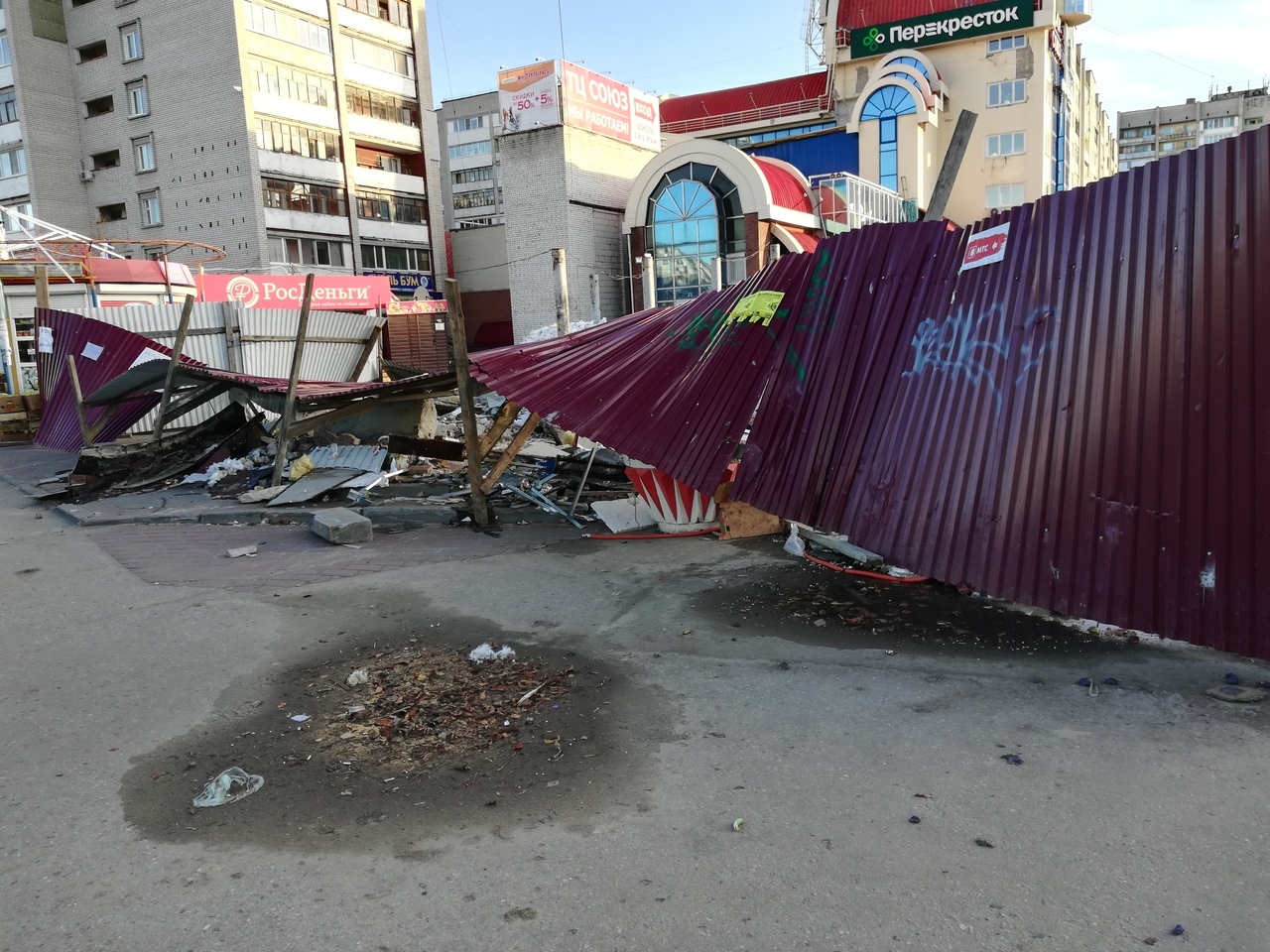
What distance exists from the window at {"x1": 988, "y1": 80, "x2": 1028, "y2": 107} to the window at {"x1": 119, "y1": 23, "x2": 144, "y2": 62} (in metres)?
38.1

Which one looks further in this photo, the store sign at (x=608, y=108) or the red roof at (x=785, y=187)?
the store sign at (x=608, y=108)

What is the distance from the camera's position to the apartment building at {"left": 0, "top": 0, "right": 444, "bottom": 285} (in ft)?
120

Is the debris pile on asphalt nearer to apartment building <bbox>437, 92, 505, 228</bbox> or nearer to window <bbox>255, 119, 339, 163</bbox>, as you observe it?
window <bbox>255, 119, 339, 163</bbox>

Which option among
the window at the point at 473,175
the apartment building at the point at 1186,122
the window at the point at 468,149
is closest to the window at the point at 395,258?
the window at the point at 473,175

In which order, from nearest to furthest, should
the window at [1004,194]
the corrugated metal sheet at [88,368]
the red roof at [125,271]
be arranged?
the corrugated metal sheet at [88,368], the red roof at [125,271], the window at [1004,194]

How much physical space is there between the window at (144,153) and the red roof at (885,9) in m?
31.7

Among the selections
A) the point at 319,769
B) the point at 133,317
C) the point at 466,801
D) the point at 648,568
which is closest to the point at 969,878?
the point at 466,801

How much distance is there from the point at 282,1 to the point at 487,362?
122 ft

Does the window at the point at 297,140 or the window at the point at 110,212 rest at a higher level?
the window at the point at 297,140

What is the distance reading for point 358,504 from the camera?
1078 cm

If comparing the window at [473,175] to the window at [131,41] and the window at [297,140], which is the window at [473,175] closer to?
the window at [297,140]

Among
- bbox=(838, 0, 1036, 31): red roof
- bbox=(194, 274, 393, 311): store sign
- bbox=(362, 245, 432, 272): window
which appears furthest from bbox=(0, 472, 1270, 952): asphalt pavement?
bbox=(362, 245, 432, 272): window

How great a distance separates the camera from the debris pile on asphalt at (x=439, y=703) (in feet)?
14.8

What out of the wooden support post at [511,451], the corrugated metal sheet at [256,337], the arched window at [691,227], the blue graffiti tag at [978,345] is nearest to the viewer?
the blue graffiti tag at [978,345]
